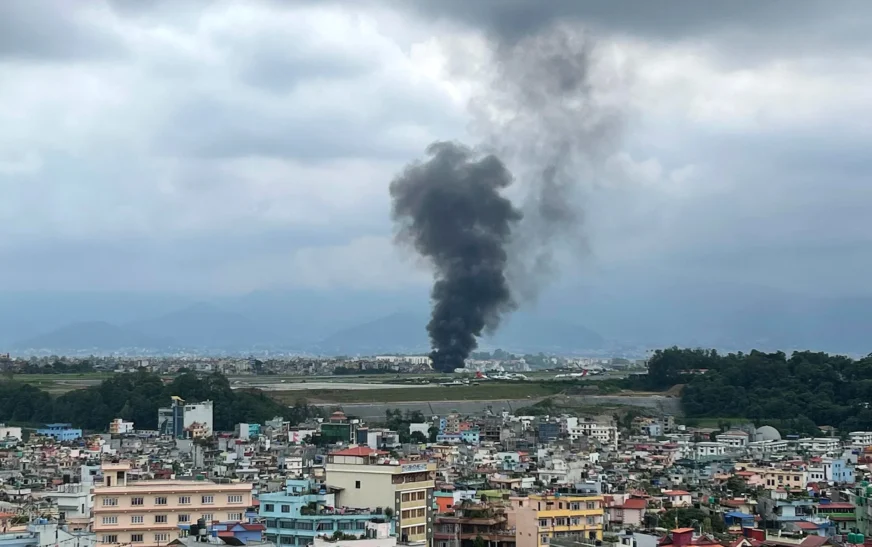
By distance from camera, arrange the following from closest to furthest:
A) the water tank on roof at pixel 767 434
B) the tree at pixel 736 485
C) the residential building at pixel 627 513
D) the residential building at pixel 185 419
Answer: the residential building at pixel 627 513
the tree at pixel 736 485
the water tank on roof at pixel 767 434
the residential building at pixel 185 419

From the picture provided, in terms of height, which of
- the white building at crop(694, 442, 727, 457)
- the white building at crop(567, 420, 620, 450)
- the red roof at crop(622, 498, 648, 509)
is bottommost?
the red roof at crop(622, 498, 648, 509)

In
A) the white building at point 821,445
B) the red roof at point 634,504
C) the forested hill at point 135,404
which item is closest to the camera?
the red roof at point 634,504

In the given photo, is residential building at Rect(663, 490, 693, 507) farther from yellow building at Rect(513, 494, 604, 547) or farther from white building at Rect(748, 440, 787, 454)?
white building at Rect(748, 440, 787, 454)

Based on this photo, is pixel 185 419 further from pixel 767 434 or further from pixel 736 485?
pixel 736 485

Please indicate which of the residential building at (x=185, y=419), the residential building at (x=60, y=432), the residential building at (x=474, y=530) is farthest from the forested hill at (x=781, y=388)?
the residential building at (x=474, y=530)

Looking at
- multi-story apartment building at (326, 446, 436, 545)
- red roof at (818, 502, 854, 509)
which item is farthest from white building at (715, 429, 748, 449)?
multi-story apartment building at (326, 446, 436, 545)

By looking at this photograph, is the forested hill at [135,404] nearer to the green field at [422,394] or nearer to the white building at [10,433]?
the green field at [422,394]

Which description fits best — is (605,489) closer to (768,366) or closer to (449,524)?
(449,524)
